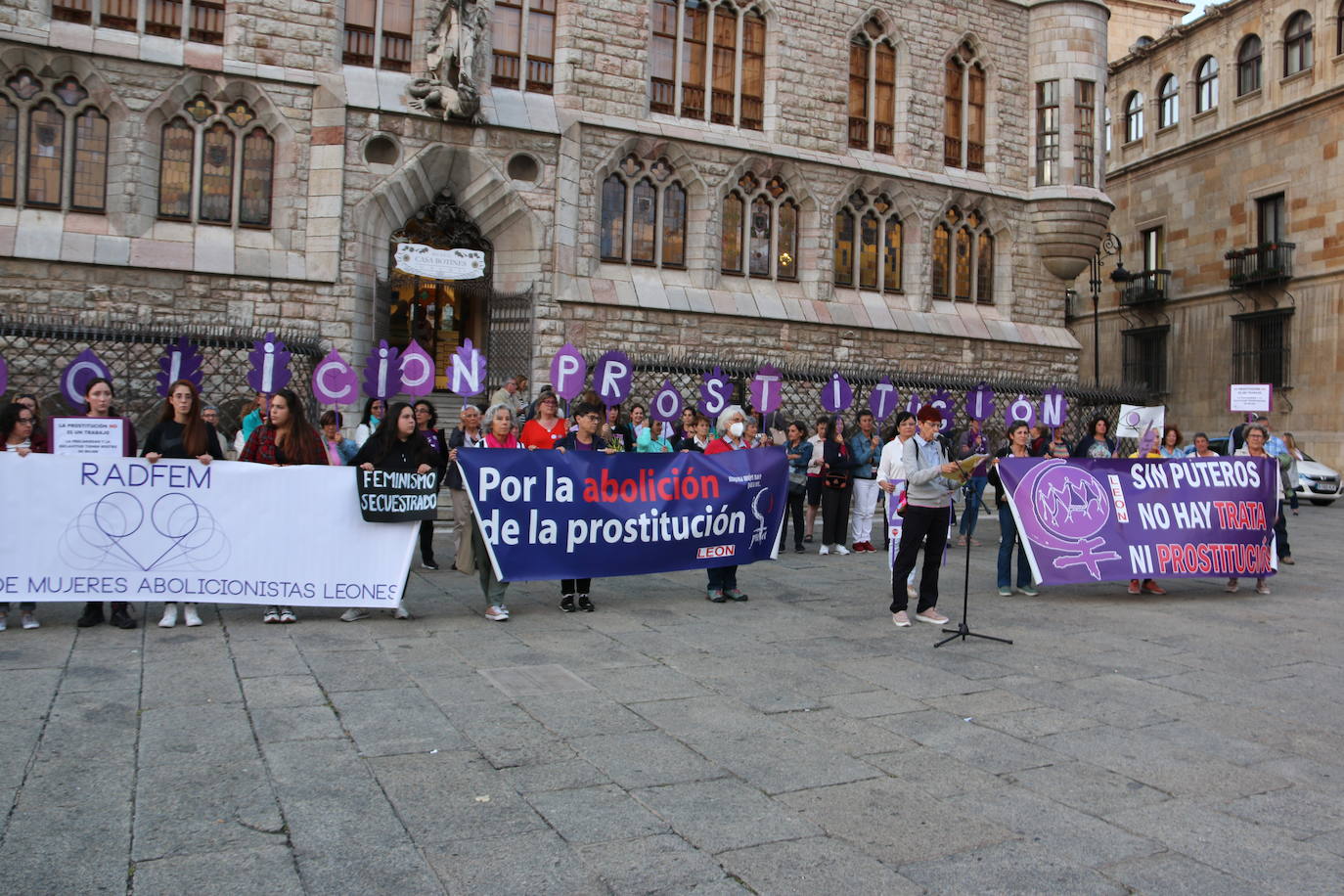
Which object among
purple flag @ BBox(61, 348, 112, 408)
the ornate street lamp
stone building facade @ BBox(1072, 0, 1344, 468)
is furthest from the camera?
the ornate street lamp

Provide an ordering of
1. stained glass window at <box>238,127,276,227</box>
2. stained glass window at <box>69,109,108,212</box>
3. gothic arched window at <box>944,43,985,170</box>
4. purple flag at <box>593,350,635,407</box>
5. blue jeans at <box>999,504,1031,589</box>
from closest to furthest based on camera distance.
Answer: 1. blue jeans at <box>999,504,1031,589</box>
2. purple flag at <box>593,350,635,407</box>
3. stained glass window at <box>69,109,108,212</box>
4. stained glass window at <box>238,127,276,227</box>
5. gothic arched window at <box>944,43,985,170</box>

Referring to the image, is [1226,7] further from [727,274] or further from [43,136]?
[43,136]

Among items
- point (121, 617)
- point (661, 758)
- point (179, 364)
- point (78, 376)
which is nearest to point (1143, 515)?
point (661, 758)

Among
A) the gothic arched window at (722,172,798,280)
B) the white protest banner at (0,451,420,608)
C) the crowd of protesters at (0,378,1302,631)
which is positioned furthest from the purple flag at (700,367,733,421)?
the white protest banner at (0,451,420,608)

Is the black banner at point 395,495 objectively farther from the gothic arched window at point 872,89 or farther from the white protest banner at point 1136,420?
the gothic arched window at point 872,89

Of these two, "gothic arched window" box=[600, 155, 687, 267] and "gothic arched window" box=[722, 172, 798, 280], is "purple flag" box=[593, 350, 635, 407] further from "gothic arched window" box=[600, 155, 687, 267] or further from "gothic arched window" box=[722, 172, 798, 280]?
"gothic arched window" box=[722, 172, 798, 280]

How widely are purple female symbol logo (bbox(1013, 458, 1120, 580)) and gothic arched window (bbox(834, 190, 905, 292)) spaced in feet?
47.8

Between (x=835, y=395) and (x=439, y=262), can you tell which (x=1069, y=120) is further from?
(x=439, y=262)

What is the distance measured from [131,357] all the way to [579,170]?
8.75 m

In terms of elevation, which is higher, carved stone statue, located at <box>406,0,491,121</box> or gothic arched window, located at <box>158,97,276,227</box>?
carved stone statue, located at <box>406,0,491,121</box>

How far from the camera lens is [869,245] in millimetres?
23672

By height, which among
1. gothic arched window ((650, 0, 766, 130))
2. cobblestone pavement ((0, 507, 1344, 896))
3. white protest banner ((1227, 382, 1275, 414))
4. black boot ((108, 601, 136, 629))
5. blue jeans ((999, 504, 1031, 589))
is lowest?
cobblestone pavement ((0, 507, 1344, 896))

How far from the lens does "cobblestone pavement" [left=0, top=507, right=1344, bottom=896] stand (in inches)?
137

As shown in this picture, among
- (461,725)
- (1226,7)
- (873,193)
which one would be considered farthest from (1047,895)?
(1226,7)
